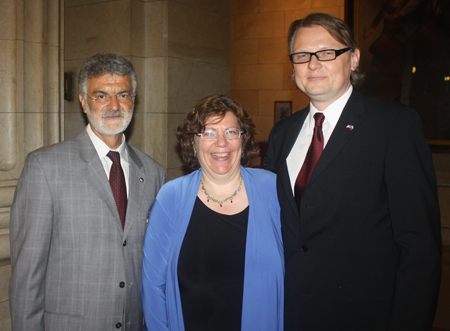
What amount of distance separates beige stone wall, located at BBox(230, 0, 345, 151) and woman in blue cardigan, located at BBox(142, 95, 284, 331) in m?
6.29

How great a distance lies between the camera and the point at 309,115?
2059 mm

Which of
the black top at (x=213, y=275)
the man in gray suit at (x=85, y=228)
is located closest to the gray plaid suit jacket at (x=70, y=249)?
the man in gray suit at (x=85, y=228)

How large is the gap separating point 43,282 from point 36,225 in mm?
301

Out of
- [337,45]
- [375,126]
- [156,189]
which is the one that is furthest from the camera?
[156,189]

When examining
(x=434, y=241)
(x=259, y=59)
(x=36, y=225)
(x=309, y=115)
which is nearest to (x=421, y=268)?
(x=434, y=241)

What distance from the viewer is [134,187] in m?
2.06

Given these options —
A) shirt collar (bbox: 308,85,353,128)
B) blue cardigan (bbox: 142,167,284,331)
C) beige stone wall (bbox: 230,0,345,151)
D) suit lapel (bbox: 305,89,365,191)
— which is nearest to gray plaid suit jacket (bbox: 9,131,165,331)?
blue cardigan (bbox: 142,167,284,331)

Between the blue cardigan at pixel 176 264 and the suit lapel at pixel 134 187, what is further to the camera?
the suit lapel at pixel 134 187

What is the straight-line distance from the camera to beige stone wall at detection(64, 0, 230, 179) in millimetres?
3881

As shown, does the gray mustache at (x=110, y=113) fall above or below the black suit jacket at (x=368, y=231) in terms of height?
above

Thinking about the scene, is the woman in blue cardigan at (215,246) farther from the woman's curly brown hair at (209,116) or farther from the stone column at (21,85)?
the stone column at (21,85)

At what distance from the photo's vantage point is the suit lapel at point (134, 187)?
1.98m

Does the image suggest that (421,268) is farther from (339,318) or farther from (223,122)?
(223,122)

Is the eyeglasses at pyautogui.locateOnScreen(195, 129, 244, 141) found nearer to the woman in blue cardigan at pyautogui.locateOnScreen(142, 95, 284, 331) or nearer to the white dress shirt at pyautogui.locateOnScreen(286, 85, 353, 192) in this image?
the woman in blue cardigan at pyautogui.locateOnScreen(142, 95, 284, 331)
